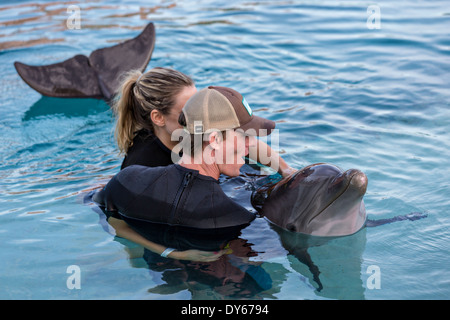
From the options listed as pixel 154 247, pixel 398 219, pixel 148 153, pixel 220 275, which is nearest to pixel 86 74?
pixel 148 153

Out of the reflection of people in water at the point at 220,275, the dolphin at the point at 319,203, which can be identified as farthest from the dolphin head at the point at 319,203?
the reflection of people in water at the point at 220,275

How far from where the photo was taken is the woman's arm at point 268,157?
4.96 m

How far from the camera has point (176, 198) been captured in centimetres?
384

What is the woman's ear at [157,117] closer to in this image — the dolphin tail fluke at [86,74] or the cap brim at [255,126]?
the cap brim at [255,126]

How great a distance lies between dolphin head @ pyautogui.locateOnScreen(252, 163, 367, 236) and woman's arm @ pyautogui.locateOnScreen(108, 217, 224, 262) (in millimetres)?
539

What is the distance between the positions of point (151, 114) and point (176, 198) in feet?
3.36

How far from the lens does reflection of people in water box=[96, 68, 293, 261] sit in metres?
4.52

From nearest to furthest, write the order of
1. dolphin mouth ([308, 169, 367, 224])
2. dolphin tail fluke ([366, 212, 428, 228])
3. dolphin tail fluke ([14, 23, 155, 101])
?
dolphin mouth ([308, 169, 367, 224]), dolphin tail fluke ([366, 212, 428, 228]), dolphin tail fluke ([14, 23, 155, 101])

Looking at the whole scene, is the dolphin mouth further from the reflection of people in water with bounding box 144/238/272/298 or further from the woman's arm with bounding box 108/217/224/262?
the woman's arm with bounding box 108/217/224/262

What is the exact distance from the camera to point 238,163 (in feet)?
13.0

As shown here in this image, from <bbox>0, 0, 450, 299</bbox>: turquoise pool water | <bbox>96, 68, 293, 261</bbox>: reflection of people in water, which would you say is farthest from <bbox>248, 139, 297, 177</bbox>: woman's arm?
<bbox>0, 0, 450, 299</bbox>: turquoise pool water
